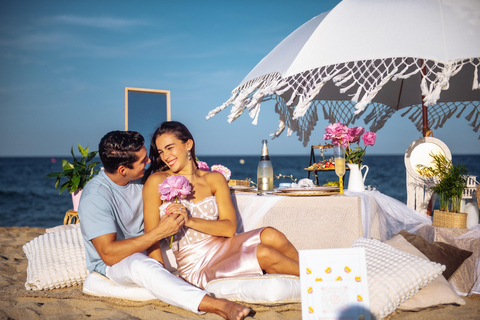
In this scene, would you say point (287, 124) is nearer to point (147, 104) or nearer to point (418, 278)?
point (147, 104)

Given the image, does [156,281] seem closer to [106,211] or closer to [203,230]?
[203,230]

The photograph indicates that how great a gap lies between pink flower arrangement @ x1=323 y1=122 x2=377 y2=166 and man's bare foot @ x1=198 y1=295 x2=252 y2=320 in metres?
1.81

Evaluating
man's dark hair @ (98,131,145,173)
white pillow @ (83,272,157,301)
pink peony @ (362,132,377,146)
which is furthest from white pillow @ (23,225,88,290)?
pink peony @ (362,132,377,146)

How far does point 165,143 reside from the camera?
3.04 metres

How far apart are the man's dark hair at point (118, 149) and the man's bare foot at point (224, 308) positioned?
1091 millimetres

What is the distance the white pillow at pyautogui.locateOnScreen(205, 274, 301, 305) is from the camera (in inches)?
106

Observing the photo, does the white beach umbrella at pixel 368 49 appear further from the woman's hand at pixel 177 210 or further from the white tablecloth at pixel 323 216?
the woman's hand at pixel 177 210

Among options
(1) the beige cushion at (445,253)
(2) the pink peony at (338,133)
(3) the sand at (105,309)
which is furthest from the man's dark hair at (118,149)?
(1) the beige cushion at (445,253)

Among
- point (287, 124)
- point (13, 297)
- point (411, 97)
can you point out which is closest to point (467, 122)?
point (411, 97)

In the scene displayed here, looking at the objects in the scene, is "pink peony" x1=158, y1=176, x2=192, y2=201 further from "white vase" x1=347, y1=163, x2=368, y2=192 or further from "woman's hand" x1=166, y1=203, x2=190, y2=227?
"white vase" x1=347, y1=163, x2=368, y2=192

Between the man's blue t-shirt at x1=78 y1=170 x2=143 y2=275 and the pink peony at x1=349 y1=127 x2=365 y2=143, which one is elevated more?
the pink peony at x1=349 y1=127 x2=365 y2=143

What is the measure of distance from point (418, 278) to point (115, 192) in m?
2.09

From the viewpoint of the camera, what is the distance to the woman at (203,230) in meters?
2.84

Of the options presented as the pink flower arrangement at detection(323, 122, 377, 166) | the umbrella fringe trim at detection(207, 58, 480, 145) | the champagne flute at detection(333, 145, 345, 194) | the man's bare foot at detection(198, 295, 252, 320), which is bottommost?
the man's bare foot at detection(198, 295, 252, 320)
